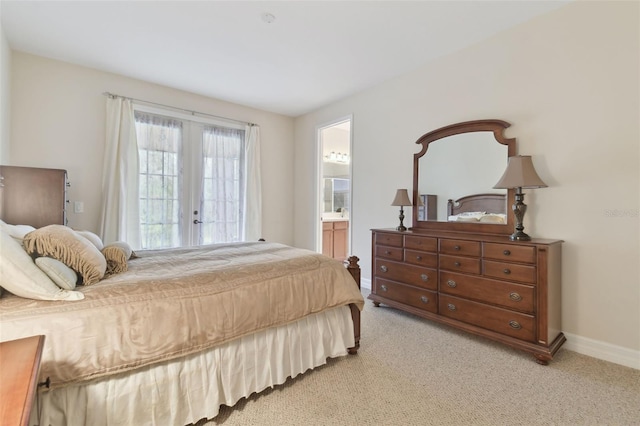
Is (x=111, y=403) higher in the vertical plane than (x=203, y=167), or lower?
lower

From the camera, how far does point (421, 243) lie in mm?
2770

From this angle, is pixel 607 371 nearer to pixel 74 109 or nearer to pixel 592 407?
pixel 592 407

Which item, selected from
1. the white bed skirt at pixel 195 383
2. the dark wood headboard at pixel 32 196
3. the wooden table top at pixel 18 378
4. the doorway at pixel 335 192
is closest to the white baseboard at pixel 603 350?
the white bed skirt at pixel 195 383

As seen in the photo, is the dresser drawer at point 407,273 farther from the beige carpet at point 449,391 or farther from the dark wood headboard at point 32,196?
the dark wood headboard at point 32,196

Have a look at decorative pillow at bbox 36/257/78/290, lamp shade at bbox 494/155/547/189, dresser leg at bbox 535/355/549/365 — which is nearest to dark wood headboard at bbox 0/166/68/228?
decorative pillow at bbox 36/257/78/290

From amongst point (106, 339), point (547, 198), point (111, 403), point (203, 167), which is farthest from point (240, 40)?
point (547, 198)

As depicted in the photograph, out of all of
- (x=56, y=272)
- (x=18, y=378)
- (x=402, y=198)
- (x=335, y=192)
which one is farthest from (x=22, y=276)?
(x=335, y=192)

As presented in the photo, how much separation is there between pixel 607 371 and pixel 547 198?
4.23 feet

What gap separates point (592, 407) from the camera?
63.8 inches

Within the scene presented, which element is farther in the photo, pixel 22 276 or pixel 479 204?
pixel 479 204

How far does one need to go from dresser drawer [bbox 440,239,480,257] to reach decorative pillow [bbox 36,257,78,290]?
2.61 meters

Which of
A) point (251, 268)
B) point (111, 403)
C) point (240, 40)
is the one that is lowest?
point (111, 403)

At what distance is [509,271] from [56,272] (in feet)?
9.20

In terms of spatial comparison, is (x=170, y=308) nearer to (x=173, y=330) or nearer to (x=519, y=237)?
(x=173, y=330)
